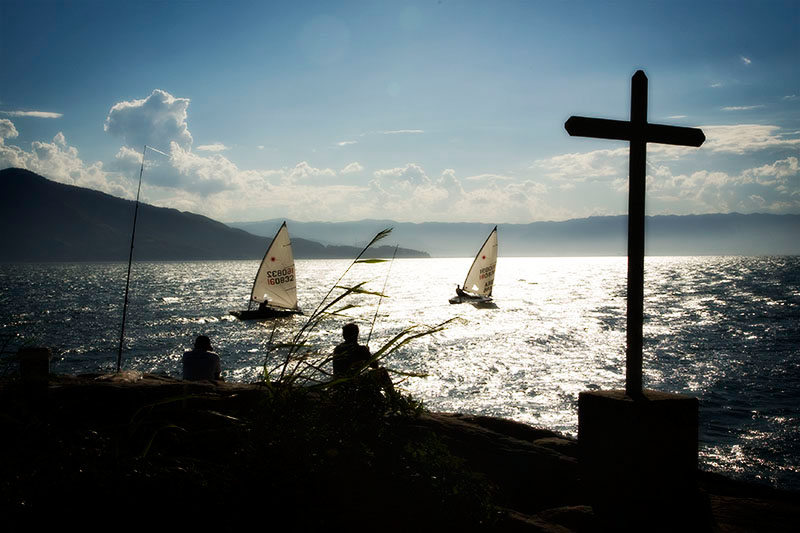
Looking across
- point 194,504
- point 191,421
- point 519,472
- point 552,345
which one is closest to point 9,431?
point 191,421

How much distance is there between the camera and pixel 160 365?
3381cm

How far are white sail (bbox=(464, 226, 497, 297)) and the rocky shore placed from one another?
5000 cm

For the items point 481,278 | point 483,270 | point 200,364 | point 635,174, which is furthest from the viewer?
point 481,278

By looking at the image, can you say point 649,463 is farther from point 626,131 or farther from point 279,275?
point 279,275

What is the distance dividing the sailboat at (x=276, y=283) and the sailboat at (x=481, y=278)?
1848cm

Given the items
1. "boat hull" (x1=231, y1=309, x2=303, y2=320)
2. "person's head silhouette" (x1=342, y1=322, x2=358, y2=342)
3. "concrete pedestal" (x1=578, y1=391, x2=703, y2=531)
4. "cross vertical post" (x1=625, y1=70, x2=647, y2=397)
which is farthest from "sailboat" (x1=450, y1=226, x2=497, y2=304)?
"concrete pedestal" (x1=578, y1=391, x2=703, y2=531)

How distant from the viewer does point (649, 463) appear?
4.30 meters

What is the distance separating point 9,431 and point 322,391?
2256mm

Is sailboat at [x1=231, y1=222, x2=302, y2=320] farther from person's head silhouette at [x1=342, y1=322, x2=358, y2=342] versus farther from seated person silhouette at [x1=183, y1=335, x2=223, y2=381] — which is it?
person's head silhouette at [x1=342, y1=322, x2=358, y2=342]

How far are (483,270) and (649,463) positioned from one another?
56006 millimetres

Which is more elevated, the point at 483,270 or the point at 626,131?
the point at 626,131

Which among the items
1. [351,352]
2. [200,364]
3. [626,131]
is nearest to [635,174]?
[626,131]

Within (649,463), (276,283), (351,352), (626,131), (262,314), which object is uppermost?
(626,131)

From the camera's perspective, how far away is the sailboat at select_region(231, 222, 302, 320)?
45.4 meters
